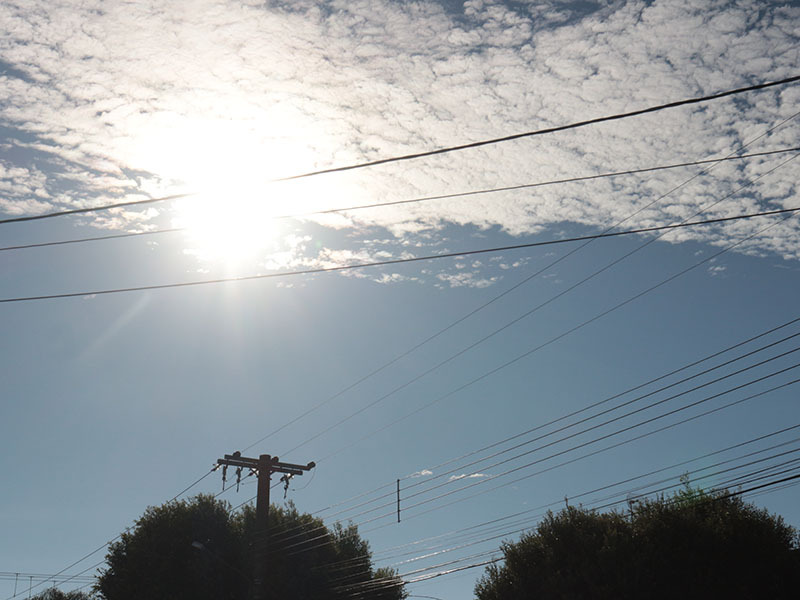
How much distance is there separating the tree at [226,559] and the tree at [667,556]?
496 inches

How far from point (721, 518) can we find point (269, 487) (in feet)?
61.8

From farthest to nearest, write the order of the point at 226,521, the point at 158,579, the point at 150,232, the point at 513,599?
the point at 226,521 < the point at 158,579 < the point at 513,599 < the point at 150,232

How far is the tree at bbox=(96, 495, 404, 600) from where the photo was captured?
127 ft

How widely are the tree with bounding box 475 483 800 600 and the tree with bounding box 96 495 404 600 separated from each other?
12605mm

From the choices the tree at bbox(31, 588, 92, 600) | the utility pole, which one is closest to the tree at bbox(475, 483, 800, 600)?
the utility pole

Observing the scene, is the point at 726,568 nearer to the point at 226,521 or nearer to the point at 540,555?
the point at 540,555

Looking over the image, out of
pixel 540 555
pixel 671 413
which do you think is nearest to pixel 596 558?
pixel 540 555

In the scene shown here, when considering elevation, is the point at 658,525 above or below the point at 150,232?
below

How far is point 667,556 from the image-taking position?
27.7 meters

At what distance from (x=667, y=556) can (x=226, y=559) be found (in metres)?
23.4

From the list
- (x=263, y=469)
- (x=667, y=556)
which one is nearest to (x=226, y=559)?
(x=263, y=469)

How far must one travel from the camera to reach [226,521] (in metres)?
42.0

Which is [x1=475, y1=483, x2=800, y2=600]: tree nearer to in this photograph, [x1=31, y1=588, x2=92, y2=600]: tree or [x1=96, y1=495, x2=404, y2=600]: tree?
[x1=96, y1=495, x2=404, y2=600]: tree

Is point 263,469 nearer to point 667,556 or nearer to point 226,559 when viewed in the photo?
point 226,559
